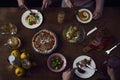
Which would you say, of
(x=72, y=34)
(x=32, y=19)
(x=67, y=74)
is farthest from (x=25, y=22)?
(x=67, y=74)

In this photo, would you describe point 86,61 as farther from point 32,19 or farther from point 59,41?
point 32,19

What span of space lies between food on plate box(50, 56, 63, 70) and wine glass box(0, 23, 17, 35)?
323mm

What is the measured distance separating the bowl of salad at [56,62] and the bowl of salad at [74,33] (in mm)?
128

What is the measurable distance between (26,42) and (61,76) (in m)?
0.33

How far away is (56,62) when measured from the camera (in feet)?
6.93

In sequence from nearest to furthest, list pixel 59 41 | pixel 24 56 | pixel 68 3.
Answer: pixel 24 56 < pixel 59 41 < pixel 68 3

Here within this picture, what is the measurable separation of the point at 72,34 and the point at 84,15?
0.16m

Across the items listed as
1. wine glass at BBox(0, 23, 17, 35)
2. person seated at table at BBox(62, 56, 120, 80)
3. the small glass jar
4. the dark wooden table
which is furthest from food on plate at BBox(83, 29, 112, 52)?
wine glass at BBox(0, 23, 17, 35)

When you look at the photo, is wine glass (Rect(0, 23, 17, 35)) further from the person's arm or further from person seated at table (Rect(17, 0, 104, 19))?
the person's arm

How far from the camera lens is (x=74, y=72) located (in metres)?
2.08

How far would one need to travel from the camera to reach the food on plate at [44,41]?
2141 mm

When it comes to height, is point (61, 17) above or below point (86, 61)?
above

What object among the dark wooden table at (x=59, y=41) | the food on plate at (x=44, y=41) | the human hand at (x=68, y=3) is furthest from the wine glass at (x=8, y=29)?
the human hand at (x=68, y=3)

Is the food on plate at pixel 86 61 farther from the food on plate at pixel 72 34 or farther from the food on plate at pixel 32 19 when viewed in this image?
the food on plate at pixel 32 19
